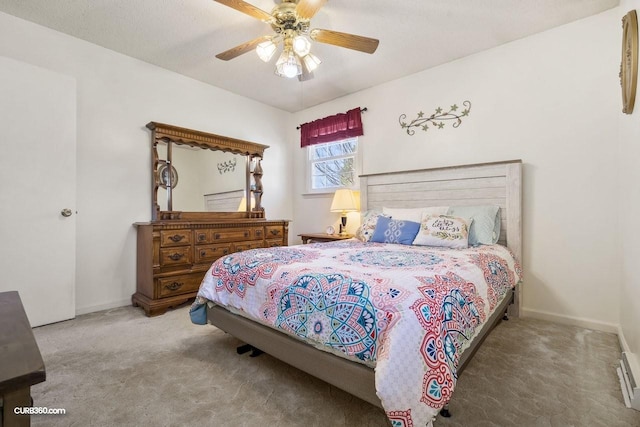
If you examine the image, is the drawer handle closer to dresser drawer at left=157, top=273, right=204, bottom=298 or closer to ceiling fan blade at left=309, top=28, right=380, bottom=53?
dresser drawer at left=157, top=273, right=204, bottom=298

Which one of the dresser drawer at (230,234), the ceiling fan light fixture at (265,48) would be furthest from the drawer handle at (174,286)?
the ceiling fan light fixture at (265,48)

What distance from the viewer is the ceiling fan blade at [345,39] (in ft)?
6.76

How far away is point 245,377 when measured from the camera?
1.70 meters

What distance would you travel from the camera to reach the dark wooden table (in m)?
0.74

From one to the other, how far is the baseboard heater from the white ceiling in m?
2.53

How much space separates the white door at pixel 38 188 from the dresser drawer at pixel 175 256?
705mm

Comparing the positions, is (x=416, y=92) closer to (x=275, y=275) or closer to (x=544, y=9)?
(x=544, y=9)

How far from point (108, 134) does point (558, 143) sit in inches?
165

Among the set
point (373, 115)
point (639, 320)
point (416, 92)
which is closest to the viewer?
point (639, 320)

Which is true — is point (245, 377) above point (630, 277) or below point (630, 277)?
below

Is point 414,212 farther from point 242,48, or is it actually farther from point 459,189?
point 242,48

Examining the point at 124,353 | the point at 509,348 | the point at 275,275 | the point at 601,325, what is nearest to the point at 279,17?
the point at 275,275

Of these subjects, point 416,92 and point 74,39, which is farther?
point 416,92

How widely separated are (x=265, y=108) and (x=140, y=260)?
2647 mm
